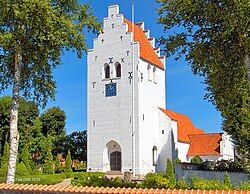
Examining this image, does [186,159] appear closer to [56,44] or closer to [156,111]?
[156,111]

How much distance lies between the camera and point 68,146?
50500 mm

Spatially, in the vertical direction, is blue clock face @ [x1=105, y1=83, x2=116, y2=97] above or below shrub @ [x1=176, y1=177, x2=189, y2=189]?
above

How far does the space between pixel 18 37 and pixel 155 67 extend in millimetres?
32586

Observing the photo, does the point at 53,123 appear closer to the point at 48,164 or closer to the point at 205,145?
the point at 48,164

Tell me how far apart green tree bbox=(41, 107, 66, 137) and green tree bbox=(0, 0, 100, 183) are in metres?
36.3

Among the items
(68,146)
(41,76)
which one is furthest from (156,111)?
(41,76)

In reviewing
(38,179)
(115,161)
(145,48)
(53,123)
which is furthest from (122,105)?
(38,179)

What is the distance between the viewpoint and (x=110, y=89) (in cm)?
4391

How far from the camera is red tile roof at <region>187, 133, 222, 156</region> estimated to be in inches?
1876

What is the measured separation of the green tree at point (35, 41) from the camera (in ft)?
47.4

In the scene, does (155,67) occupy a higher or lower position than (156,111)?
higher

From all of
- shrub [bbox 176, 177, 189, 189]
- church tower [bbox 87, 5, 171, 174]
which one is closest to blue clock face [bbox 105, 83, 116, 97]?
church tower [bbox 87, 5, 171, 174]

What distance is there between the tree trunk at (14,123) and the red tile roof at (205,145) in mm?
34834

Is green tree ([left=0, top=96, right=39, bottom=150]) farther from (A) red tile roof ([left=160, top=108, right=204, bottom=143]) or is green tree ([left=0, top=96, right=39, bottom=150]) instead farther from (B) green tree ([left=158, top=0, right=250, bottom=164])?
(B) green tree ([left=158, top=0, right=250, bottom=164])
